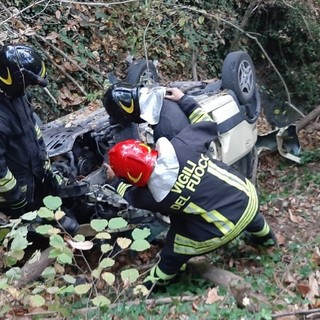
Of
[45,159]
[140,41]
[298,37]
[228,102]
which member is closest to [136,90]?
[45,159]

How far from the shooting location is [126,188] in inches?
188

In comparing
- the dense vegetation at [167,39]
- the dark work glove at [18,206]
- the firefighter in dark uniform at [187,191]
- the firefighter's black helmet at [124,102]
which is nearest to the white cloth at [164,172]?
the firefighter in dark uniform at [187,191]

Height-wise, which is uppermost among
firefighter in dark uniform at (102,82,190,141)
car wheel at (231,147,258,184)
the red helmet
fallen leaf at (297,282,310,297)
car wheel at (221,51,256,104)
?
the red helmet

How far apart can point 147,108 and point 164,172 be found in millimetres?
1110

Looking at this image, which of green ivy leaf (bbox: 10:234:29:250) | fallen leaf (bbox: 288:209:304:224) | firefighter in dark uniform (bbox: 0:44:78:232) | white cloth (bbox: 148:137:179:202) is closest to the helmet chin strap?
firefighter in dark uniform (bbox: 0:44:78:232)

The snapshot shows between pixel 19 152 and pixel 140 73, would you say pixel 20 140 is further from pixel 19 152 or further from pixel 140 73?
pixel 140 73

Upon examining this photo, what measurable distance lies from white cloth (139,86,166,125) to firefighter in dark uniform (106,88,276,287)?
0.29 metres

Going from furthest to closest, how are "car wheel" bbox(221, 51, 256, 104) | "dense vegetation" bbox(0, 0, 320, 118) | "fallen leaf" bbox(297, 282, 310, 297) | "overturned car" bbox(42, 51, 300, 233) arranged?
"dense vegetation" bbox(0, 0, 320, 118) < "car wheel" bbox(221, 51, 256, 104) < "overturned car" bbox(42, 51, 300, 233) < "fallen leaf" bbox(297, 282, 310, 297)

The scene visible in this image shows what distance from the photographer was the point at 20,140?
520cm

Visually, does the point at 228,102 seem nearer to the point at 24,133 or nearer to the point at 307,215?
the point at 307,215

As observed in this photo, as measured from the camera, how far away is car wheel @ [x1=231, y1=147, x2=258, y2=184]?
693 cm

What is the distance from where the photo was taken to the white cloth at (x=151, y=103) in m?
5.37

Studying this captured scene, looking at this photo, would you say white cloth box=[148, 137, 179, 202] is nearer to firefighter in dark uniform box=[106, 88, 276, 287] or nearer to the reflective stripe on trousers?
firefighter in dark uniform box=[106, 88, 276, 287]

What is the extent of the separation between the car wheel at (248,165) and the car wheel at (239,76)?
0.62 metres
